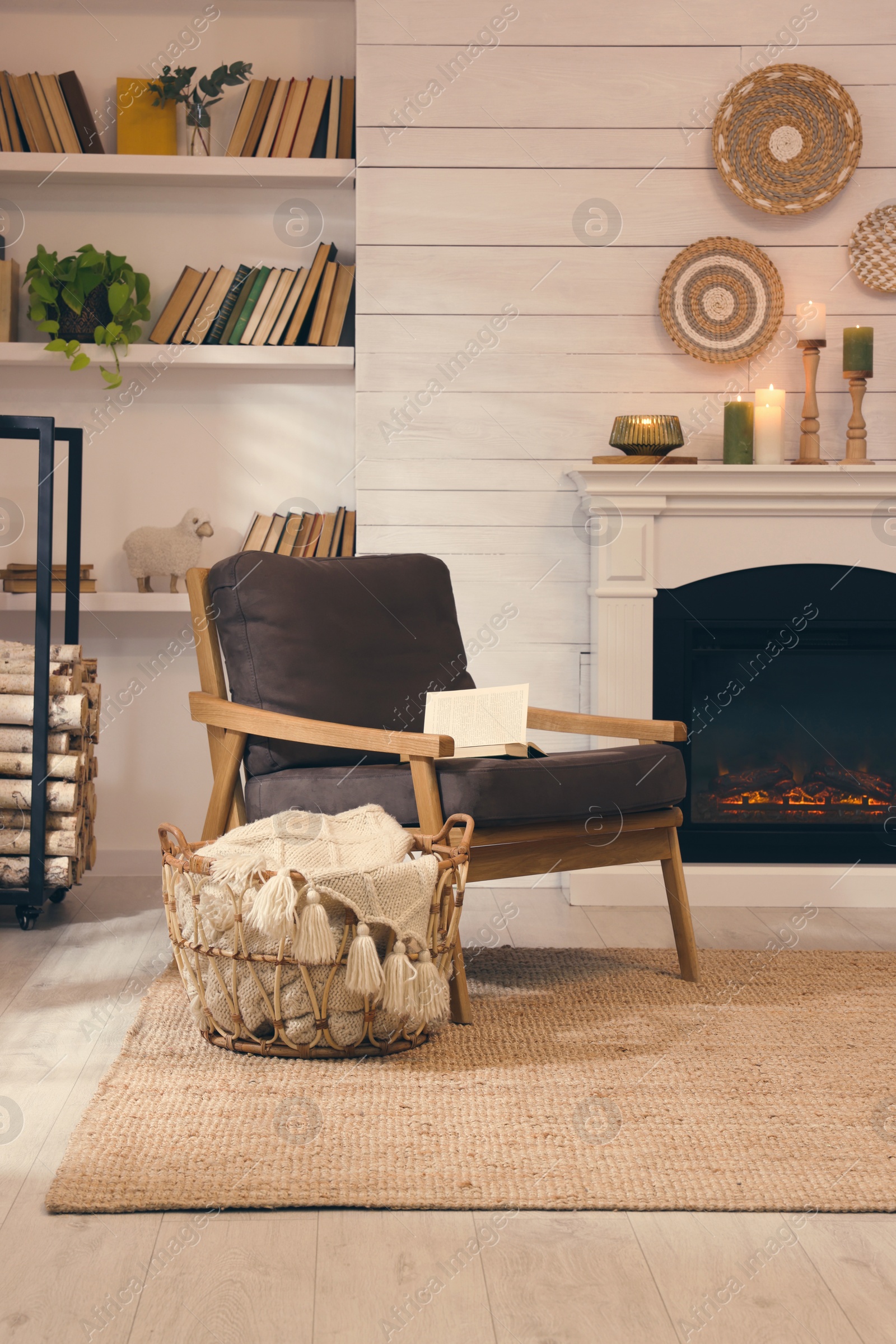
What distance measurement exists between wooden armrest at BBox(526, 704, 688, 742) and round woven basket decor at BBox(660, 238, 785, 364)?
1.26 meters

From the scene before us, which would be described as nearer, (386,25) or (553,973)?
(553,973)

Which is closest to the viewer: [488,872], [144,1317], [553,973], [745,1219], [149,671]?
[144,1317]

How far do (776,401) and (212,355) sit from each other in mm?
1545

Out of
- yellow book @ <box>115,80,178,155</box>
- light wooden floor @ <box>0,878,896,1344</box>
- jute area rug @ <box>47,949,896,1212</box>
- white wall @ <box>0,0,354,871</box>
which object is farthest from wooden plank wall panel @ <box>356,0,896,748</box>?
light wooden floor @ <box>0,878,896,1344</box>

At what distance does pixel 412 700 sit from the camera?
9.00ft

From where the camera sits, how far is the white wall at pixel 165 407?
3598 millimetres

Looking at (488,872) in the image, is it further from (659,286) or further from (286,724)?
(659,286)

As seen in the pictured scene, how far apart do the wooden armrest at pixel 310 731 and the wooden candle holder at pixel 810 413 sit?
Result: 1.48m

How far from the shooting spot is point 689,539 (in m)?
3.27

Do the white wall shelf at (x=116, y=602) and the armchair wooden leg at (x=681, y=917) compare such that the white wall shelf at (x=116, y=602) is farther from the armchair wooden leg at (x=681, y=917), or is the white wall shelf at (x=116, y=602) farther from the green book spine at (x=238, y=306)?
the armchair wooden leg at (x=681, y=917)

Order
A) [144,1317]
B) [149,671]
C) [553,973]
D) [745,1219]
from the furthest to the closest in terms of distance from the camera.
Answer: [149,671] < [553,973] < [745,1219] < [144,1317]

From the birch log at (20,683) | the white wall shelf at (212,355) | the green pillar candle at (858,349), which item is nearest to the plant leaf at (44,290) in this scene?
the white wall shelf at (212,355)

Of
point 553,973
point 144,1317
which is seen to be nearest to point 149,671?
point 553,973

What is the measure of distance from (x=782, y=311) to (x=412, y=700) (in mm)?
1596
